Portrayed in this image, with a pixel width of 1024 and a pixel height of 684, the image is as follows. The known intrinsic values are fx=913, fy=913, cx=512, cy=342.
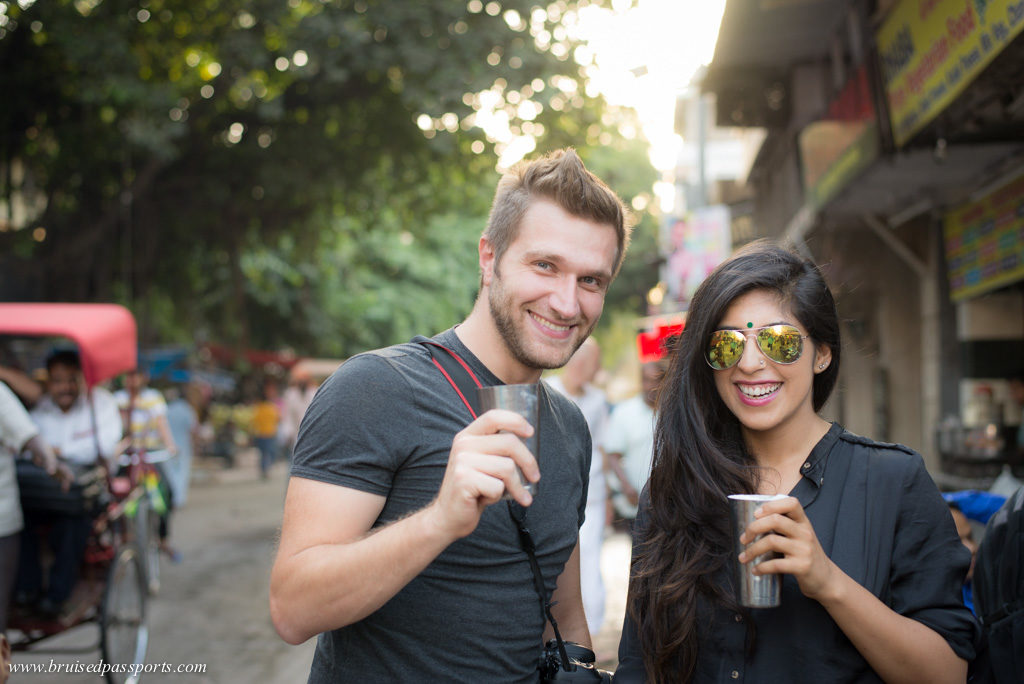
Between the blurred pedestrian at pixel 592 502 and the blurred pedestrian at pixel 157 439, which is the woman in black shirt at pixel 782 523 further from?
the blurred pedestrian at pixel 157 439

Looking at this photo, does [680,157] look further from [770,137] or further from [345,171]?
[345,171]

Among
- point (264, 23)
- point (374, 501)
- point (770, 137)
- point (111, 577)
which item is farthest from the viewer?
point (770, 137)

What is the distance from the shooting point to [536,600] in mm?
2141

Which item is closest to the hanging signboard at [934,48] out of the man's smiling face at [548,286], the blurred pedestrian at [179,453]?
the man's smiling face at [548,286]

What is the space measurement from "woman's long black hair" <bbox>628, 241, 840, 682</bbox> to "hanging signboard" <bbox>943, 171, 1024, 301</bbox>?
5.26 m

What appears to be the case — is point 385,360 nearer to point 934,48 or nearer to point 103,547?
point 103,547

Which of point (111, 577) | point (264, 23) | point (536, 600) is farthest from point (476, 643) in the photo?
point (264, 23)

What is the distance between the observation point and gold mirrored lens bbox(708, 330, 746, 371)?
7.38ft

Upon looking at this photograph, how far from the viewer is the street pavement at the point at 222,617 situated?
6207 mm

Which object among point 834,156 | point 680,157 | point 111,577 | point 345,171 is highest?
point 680,157

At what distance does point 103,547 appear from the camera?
593 cm

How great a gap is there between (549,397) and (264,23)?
9495 mm

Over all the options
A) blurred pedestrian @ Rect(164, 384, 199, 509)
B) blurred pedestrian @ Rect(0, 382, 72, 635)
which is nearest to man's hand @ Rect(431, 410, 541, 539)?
blurred pedestrian @ Rect(0, 382, 72, 635)

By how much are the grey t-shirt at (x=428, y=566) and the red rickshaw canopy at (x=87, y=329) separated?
14.8 ft
